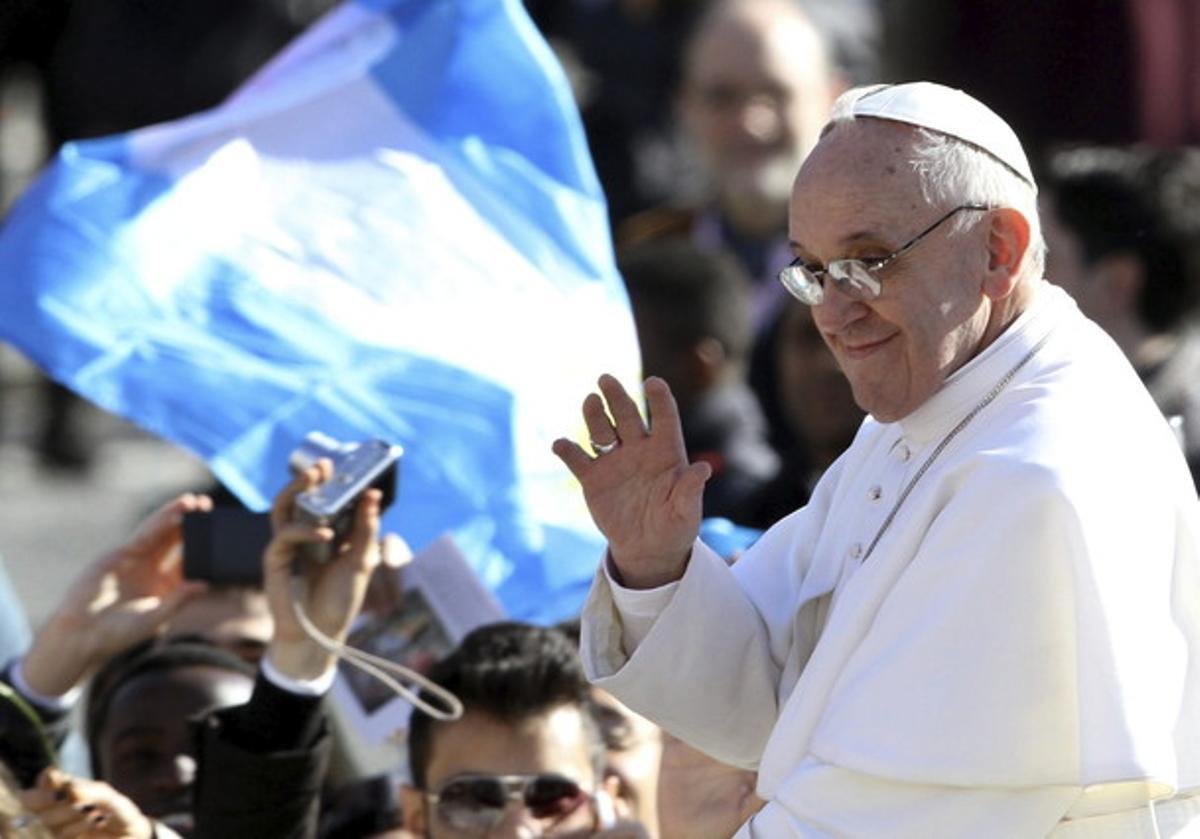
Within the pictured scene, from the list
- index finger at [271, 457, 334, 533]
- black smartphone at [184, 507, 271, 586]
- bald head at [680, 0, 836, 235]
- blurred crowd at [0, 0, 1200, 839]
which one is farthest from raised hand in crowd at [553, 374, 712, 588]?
bald head at [680, 0, 836, 235]

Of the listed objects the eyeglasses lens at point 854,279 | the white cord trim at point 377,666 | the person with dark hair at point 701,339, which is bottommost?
the person with dark hair at point 701,339

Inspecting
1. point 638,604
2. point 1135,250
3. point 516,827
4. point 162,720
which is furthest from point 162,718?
point 1135,250

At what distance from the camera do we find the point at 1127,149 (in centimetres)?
777

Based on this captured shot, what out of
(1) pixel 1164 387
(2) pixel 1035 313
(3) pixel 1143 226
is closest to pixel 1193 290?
(3) pixel 1143 226

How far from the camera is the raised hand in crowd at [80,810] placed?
15.4 feet

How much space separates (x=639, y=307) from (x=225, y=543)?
264 cm

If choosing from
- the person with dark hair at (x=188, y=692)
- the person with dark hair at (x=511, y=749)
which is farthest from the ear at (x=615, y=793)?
the person with dark hair at (x=188, y=692)

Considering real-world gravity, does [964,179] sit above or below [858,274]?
above

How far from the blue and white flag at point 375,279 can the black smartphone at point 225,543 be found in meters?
0.28

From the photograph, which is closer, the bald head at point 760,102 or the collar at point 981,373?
the collar at point 981,373

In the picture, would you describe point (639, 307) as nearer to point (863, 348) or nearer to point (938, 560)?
point (863, 348)

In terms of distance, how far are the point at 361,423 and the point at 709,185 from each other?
3.14 m

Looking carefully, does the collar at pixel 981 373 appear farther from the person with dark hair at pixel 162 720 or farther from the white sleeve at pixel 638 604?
the person with dark hair at pixel 162 720

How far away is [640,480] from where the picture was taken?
13.2 ft
